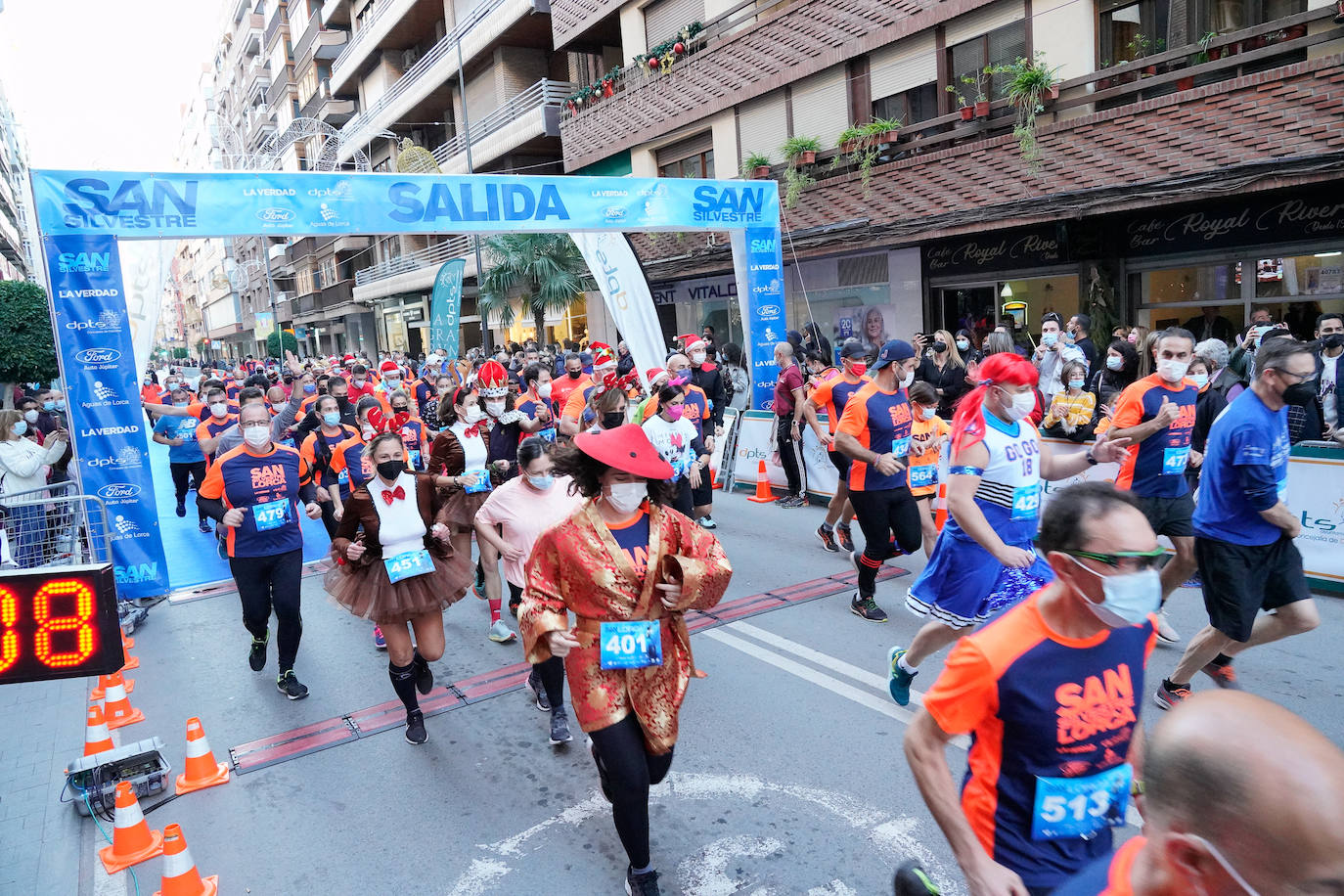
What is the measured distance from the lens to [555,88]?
2989cm

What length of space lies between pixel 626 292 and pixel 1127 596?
12032 millimetres

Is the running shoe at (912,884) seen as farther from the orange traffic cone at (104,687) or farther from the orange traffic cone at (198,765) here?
the orange traffic cone at (104,687)

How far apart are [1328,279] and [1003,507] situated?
10229mm

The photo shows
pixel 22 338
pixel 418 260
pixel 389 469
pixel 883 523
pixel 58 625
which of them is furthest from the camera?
pixel 418 260

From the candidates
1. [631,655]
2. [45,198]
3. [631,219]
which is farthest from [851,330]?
[631,655]

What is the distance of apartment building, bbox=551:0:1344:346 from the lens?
11492mm

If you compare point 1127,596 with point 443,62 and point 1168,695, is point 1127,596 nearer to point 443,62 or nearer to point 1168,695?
point 1168,695

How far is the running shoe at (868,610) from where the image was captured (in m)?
6.81

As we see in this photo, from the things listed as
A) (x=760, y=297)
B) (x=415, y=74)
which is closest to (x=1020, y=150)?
(x=760, y=297)

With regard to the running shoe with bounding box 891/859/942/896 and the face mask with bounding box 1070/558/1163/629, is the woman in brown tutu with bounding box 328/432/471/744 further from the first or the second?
the face mask with bounding box 1070/558/1163/629

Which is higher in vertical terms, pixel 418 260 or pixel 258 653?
pixel 418 260

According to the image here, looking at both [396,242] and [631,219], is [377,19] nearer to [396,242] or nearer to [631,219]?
[396,242]

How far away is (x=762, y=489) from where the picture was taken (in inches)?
470

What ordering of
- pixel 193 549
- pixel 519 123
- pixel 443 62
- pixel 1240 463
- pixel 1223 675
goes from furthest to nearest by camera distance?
pixel 443 62 → pixel 519 123 → pixel 193 549 → pixel 1223 675 → pixel 1240 463
